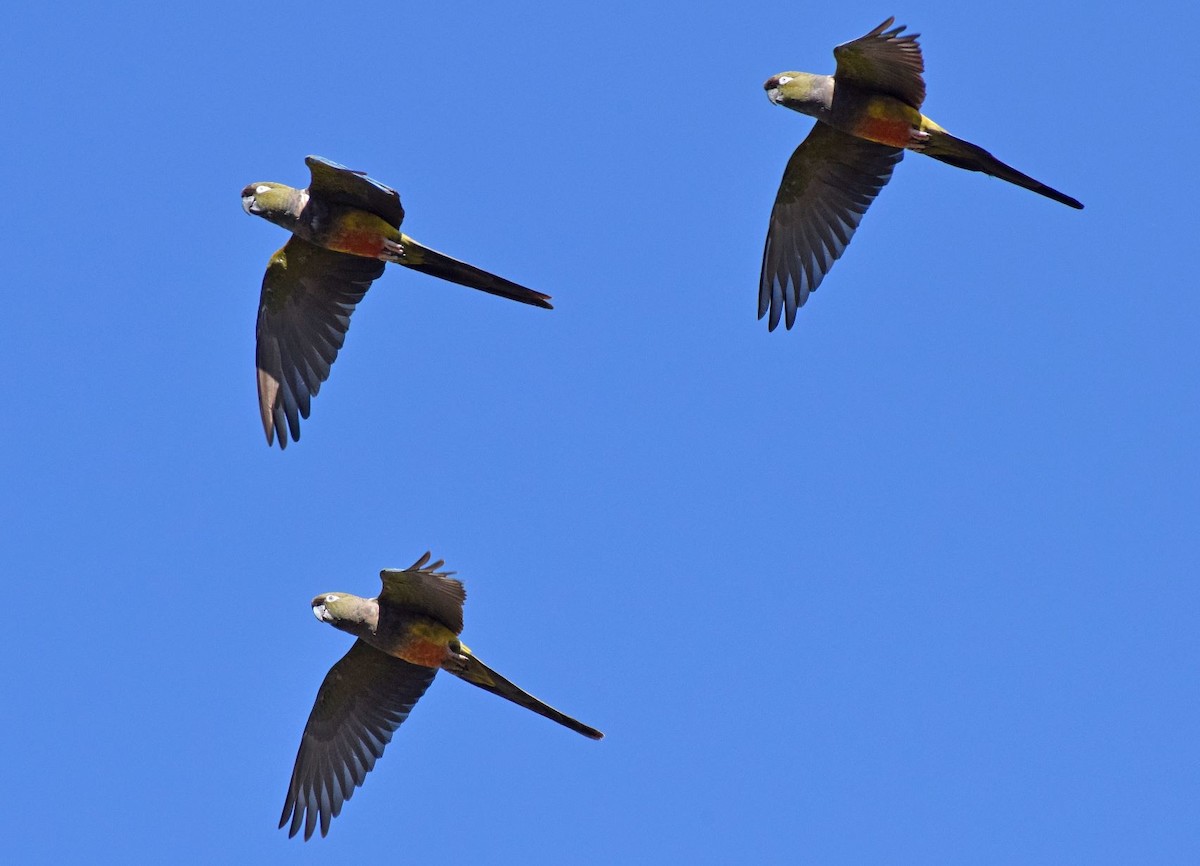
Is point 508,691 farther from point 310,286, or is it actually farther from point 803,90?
point 803,90

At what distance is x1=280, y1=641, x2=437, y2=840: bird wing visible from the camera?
16.0 meters

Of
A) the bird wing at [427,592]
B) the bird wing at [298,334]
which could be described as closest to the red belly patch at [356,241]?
the bird wing at [298,334]

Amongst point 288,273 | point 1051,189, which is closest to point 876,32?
point 1051,189

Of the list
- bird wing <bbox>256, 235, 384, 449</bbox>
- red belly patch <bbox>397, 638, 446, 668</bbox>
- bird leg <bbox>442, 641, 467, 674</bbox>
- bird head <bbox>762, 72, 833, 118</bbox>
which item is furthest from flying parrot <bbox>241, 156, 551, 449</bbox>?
bird head <bbox>762, 72, 833, 118</bbox>

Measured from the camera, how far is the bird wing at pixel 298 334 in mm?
16641

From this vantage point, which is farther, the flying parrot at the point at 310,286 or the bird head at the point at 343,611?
the flying parrot at the point at 310,286

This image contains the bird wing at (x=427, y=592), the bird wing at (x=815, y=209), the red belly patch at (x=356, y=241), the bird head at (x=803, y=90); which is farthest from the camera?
the bird wing at (x=815, y=209)

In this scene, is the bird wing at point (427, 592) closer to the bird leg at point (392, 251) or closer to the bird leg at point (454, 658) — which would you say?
the bird leg at point (454, 658)

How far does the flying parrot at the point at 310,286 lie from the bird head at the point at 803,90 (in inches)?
130

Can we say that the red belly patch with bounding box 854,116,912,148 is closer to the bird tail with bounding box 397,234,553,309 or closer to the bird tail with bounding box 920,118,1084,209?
the bird tail with bounding box 920,118,1084,209

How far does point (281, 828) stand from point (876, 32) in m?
9.17

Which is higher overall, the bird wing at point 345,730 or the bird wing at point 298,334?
the bird wing at point 298,334

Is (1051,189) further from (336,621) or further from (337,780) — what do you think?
(337,780)

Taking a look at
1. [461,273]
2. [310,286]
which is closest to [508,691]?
[461,273]
